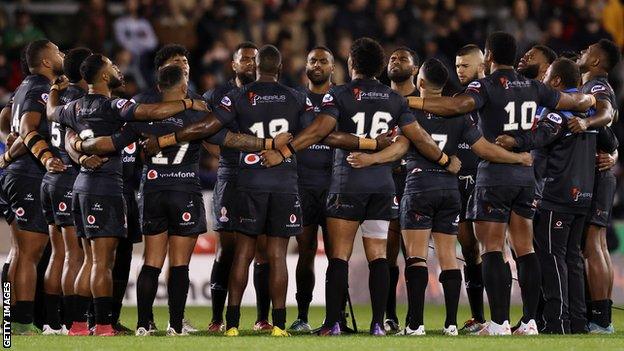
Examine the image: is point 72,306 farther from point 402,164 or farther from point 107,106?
point 402,164

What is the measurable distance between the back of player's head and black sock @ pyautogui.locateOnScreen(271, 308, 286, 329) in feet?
7.24

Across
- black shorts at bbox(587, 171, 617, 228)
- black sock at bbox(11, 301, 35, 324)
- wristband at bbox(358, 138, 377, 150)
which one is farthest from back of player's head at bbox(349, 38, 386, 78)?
black sock at bbox(11, 301, 35, 324)

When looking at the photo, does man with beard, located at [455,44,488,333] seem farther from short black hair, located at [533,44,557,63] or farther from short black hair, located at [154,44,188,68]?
short black hair, located at [154,44,188,68]

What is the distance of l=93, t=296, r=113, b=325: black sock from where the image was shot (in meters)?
12.1

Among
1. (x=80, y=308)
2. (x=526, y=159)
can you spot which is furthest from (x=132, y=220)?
(x=526, y=159)

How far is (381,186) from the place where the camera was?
12.2 m

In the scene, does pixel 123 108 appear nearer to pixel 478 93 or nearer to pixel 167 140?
pixel 167 140

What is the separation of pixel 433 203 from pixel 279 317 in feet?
5.61

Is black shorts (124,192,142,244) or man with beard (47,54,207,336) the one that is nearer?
man with beard (47,54,207,336)

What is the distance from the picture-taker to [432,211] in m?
12.4

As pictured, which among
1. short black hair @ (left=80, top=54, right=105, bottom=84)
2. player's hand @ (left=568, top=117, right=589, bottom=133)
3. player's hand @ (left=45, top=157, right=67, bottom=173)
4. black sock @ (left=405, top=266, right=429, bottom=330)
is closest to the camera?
short black hair @ (left=80, top=54, right=105, bottom=84)

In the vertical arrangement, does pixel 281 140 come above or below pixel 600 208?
above

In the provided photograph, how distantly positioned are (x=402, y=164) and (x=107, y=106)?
313 centimetres

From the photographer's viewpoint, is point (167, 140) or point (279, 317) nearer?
point (167, 140)
